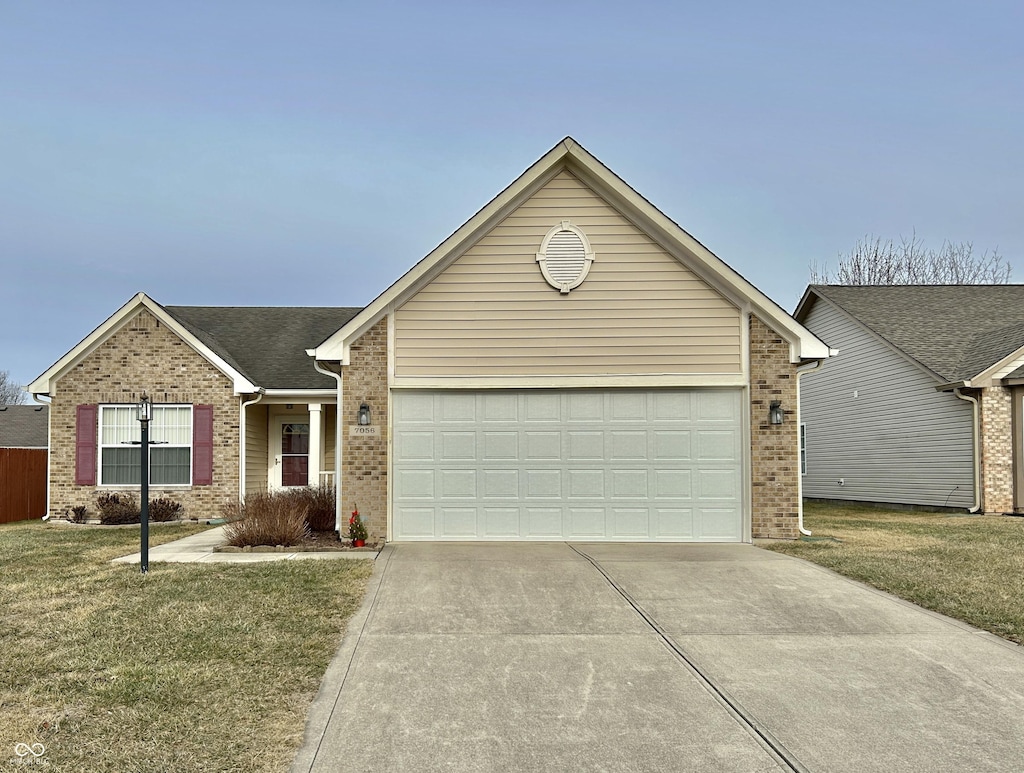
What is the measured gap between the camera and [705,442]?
1245 cm

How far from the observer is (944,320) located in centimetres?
2178

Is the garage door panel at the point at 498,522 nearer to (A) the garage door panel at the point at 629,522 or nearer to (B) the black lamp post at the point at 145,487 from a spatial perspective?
(A) the garage door panel at the point at 629,522

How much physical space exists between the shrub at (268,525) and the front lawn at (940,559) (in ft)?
23.3

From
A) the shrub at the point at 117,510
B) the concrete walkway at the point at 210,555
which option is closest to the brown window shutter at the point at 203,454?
the shrub at the point at 117,510

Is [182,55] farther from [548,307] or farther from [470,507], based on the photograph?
[470,507]

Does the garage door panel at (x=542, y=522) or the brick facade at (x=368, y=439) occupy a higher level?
the brick facade at (x=368, y=439)

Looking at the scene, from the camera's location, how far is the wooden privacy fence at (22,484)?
1912cm

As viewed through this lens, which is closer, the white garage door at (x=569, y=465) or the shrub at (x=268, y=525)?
the shrub at (x=268, y=525)

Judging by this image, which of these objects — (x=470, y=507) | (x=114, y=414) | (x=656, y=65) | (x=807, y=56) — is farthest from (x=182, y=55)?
(x=807, y=56)

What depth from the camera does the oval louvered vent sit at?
12492 mm

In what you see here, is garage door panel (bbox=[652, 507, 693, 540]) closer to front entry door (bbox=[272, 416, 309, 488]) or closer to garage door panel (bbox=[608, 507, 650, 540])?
garage door panel (bbox=[608, 507, 650, 540])

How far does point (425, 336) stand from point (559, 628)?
6317mm

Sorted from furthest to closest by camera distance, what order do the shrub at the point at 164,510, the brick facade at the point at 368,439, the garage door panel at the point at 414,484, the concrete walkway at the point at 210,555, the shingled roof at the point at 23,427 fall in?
1. the shingled roof at the point at 23,427
2. the shrub at the point at 164,510
3. the garage door panel at the point at 414,484
4. the brick facade at the point at 368,439
5. the concrete walkway at the point at 210,555

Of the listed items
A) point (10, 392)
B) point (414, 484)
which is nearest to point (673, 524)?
point (414, 484)
